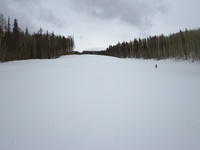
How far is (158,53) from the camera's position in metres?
49.0

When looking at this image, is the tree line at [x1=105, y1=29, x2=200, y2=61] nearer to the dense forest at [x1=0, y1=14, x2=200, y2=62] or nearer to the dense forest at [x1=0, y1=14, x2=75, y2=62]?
the dense forest at [x1=0, y1=14, x2=200, y2=62]

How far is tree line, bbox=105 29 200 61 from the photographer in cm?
3697

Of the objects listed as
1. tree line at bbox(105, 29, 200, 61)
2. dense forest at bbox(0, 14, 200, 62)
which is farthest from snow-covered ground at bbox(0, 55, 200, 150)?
tree line at bbox(105, 29, 200, 61)

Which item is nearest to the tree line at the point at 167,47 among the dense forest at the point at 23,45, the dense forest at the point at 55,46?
the dense forest at the point at 55,46

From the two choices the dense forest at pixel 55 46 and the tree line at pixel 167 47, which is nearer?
the dense forest at pixel 55 46

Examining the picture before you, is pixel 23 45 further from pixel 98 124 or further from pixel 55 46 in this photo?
pixel 98 124

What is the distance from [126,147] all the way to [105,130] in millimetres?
948

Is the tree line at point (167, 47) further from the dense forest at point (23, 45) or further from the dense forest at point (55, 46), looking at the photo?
the dense forest at point (23, 45)

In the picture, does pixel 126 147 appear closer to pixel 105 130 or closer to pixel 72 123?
pixel 105 130

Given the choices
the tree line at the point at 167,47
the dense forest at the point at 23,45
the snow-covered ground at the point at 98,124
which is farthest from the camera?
the tree line at the point at 167,47

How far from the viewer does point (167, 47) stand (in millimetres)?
47562

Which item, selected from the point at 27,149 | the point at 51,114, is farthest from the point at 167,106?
the point at 27,149

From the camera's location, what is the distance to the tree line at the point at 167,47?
121 feet

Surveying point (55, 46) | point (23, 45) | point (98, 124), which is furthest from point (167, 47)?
point (23, 45)
